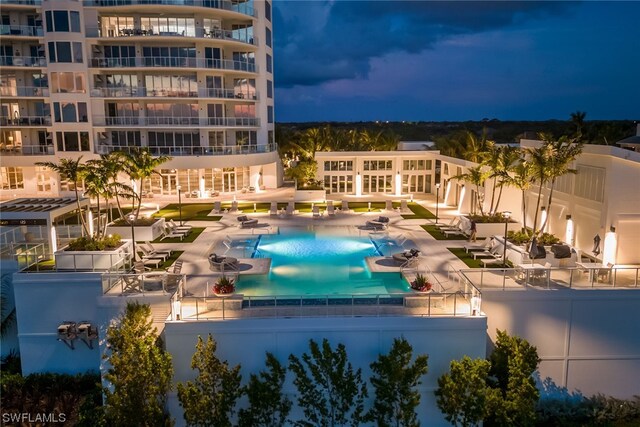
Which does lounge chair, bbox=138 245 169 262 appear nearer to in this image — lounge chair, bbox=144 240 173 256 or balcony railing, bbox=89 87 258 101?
lounge chair, bbox=144 240 173 256

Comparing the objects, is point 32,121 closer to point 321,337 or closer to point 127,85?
point 127,85

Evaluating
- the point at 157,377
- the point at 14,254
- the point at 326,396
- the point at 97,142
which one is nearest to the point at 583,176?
the point at 326,396

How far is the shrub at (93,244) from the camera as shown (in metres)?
18.0

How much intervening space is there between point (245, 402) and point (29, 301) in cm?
763

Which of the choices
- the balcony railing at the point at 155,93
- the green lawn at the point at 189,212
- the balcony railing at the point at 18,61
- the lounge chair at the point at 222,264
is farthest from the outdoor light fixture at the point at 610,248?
the balcony railing at the point at 18,61

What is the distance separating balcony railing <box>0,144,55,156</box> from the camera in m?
38.6

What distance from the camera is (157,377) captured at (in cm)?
1248

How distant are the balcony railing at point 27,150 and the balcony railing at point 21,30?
26.9 ft

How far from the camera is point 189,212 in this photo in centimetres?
3034

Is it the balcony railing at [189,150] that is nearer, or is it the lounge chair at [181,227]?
the lounge chair at [181,227]

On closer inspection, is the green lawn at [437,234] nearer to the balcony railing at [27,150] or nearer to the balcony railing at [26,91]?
the balcony railing at [27,150]

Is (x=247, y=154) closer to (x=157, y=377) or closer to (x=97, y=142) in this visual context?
(x=97, y=142)

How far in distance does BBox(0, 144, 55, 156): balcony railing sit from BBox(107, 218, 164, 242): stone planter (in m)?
19.3

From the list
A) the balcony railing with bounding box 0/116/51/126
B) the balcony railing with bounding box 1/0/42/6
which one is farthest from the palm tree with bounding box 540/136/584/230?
the balcony railing with bounding box 1/0/42/6
